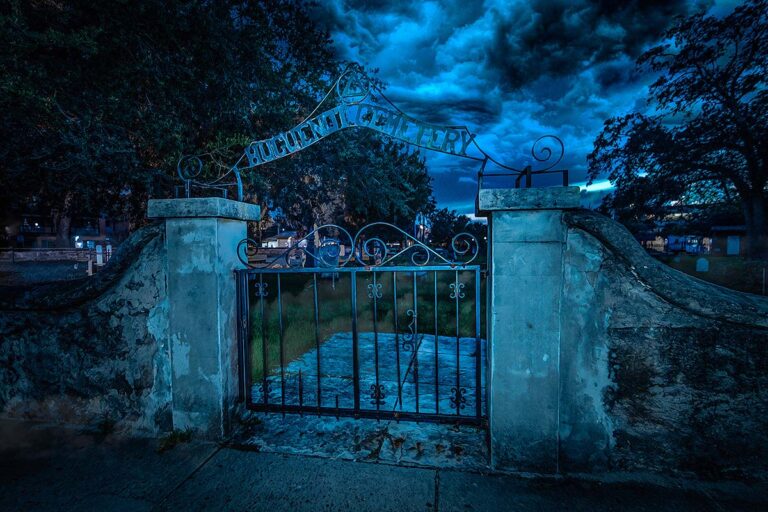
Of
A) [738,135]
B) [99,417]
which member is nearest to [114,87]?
[99,417]

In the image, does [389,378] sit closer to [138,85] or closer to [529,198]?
[529,198]

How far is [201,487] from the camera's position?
2445mm

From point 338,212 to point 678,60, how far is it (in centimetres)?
2025

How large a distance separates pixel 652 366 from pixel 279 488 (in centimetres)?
289

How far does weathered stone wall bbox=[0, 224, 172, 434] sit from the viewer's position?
10.2 feet

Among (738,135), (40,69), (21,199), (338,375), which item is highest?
(738,135)

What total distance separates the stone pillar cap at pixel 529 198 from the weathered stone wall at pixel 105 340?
295 cm

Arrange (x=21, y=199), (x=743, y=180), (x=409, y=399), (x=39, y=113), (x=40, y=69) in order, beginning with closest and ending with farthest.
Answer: (x=409, y=399), (x=40, y=69), (x=39, y=113), (x=21, y=199), (x=743, y=180)

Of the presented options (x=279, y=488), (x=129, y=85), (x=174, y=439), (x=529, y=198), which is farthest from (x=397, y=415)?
(x=129, y=85)

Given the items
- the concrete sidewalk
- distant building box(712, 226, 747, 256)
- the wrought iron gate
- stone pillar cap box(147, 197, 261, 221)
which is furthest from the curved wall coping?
distant building box(712, 226, 747, 256)

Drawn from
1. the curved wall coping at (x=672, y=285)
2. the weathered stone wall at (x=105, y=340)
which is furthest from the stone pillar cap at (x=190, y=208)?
the curved wall coping at (x=672, y=285)

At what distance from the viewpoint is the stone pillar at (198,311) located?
9.83 ft

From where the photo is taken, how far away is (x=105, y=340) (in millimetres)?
3135

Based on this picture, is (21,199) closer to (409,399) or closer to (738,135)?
(409,399)
